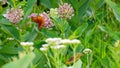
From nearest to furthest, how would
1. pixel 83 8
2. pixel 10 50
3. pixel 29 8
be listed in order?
pixel 10 50
pixel 29 8
pixel 83 8

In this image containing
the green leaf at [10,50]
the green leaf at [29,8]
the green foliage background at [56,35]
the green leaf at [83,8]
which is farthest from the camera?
the green leaf at [83,8]

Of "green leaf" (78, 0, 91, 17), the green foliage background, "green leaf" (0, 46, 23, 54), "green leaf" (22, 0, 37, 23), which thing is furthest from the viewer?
"green leaf" (78, 0, 91, 17)

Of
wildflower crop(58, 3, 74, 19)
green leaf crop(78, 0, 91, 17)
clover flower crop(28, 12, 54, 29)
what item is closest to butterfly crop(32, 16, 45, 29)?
clover flower crop(28, 12, 54, 29)

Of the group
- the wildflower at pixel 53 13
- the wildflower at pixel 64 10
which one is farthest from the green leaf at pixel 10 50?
the wildflower at pixel 64 10

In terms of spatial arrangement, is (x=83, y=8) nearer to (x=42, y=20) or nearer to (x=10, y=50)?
(x=42, y=20)

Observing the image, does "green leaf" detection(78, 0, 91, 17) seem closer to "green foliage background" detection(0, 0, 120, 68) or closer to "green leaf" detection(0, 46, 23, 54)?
"green foliage background" detection(0, 0, 120, 68)

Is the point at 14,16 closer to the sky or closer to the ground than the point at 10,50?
closer to the sky

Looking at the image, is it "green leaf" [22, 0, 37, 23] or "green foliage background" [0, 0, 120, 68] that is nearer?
"green foliage background" [0, 0, 120, 68]

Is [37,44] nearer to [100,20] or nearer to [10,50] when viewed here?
[10,50]

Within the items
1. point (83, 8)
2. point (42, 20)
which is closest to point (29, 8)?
Result: point (42, 20)

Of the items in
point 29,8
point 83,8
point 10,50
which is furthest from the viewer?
point 83,8

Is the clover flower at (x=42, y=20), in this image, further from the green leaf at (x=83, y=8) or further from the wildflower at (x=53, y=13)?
the green leaf at (x=83, y=8)

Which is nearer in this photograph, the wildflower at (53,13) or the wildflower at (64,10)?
the wildflower at (53,13)
